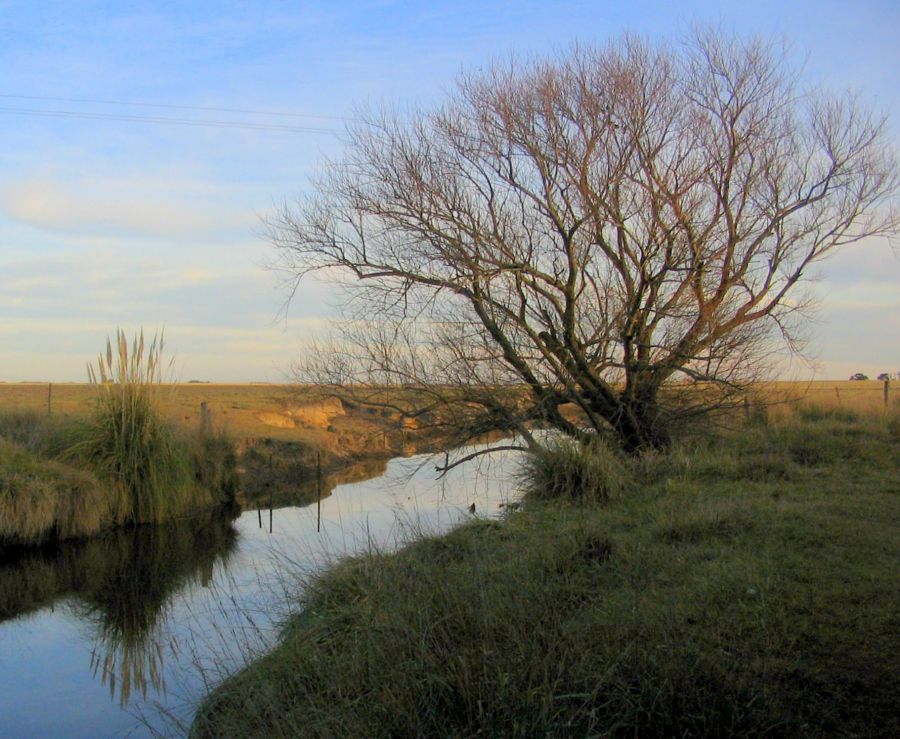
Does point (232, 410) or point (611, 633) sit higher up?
point (232, 410)

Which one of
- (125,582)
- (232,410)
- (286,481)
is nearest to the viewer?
(125,582)

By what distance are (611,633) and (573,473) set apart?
670 cm

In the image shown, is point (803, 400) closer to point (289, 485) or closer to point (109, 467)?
point (289, 485)

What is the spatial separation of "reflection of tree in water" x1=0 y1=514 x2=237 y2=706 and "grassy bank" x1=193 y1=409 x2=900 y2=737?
70.9 inches

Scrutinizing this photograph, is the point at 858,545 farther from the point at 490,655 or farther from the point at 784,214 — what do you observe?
the point at 784,214

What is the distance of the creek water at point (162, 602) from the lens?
275 inches

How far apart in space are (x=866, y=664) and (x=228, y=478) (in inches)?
→ 605

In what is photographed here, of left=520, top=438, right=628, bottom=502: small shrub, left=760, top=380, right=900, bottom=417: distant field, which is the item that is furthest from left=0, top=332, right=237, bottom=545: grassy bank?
left=760, top=380, right=900, bottom=417: distant field

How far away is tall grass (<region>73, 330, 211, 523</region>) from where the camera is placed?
1534 centimetres

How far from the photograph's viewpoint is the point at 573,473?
37.7 ft

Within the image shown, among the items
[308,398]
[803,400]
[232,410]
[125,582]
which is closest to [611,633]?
[125,582]

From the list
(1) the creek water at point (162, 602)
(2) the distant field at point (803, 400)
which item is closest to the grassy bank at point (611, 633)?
(1) the creek water at point (162, 602)

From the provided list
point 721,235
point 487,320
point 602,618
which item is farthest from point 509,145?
point 602,618

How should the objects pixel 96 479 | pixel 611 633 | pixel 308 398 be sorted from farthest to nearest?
pixel 308 398
pixel 96 479
pixel 611 633
